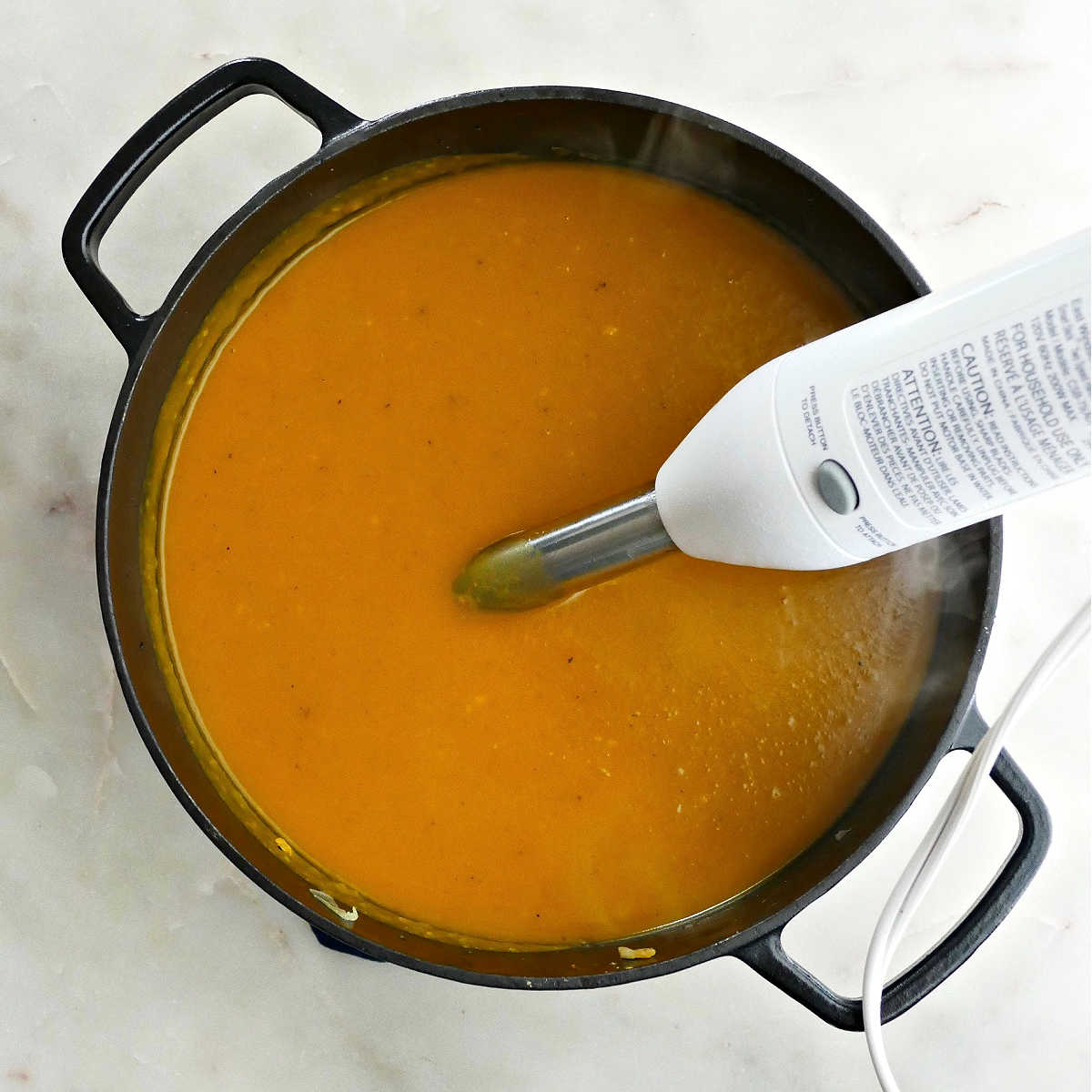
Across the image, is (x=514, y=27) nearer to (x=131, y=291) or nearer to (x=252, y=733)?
(x=131, y=291)

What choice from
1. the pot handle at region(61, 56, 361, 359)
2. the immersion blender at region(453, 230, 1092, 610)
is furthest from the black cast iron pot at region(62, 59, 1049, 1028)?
the immersion blender at region(453, 230, 1092, 610)

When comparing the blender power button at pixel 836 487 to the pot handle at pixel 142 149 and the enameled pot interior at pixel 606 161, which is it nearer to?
the enameled pot interior at pixel 606 161

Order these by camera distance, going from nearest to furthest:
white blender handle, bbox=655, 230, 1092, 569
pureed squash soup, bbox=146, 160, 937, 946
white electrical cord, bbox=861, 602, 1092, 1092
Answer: white blender handle, bbox=655, 230, 1092, 569
white electrical cord, bbox=861, 602, 1092, 1092
pureed squash soup, bbox=146, 160, 937, 946

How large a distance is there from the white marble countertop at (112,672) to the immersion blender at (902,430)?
0.40m

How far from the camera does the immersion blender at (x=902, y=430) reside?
497mm

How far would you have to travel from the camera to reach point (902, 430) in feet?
1.77

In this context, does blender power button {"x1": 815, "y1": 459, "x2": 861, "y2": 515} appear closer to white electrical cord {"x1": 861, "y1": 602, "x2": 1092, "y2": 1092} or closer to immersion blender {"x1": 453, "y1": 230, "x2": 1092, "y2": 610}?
immersion blender {"x1": 453, "y1": 230, "x2": 1092, "y2": 610}

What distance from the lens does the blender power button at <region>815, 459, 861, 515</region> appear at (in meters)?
0.58

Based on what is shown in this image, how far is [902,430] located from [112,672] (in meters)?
0.69

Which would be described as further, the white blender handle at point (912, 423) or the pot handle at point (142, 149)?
the pot handle at point (142, 149)

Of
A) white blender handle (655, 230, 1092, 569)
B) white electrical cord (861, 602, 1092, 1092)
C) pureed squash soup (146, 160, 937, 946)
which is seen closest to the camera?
white blender handle (655, 230, 1092, 569)

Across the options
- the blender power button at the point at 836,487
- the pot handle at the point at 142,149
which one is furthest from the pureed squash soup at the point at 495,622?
the blender power button at the point at 836,487

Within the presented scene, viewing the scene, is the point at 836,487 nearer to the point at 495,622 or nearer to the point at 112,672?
the point at 495,622

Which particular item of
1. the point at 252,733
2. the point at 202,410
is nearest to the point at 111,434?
the point at 202,410
